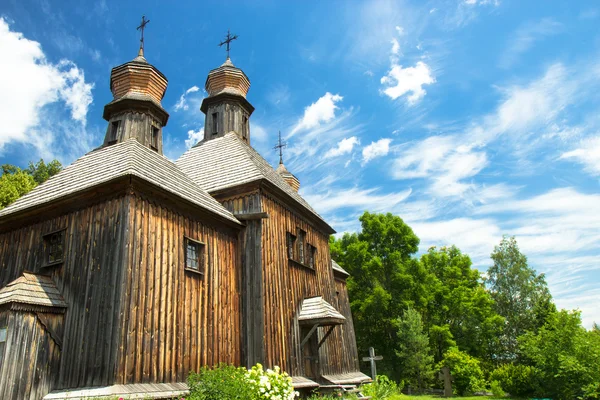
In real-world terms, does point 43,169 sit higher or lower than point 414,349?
higher

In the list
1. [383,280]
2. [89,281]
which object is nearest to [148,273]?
[89,281]

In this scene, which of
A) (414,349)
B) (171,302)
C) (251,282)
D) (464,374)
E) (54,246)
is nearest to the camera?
(171,302)

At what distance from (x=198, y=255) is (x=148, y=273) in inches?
85.0

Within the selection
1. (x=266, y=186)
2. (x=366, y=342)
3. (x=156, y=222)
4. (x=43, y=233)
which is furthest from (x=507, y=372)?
(x=43, y=233)

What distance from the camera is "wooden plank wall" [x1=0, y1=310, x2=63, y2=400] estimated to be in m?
9.20

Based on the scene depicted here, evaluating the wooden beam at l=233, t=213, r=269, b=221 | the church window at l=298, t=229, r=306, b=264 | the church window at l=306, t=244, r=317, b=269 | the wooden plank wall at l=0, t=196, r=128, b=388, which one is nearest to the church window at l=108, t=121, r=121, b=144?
the wooden plank wall at l=0, t=196, r=128, b=388

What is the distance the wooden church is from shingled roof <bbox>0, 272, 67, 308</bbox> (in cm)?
4

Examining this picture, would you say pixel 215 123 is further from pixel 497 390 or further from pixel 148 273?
pixel 497 390

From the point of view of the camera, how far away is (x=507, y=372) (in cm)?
2480

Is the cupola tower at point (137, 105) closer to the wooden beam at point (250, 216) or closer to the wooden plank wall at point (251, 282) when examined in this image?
the wooden plank wall at point (251, 282)

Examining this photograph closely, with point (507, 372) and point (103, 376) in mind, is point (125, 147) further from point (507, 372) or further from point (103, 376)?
point (507, 372)

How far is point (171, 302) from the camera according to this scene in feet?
36.0

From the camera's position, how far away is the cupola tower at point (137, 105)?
15.7 meters

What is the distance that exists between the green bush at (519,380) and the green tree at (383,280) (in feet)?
30.0
